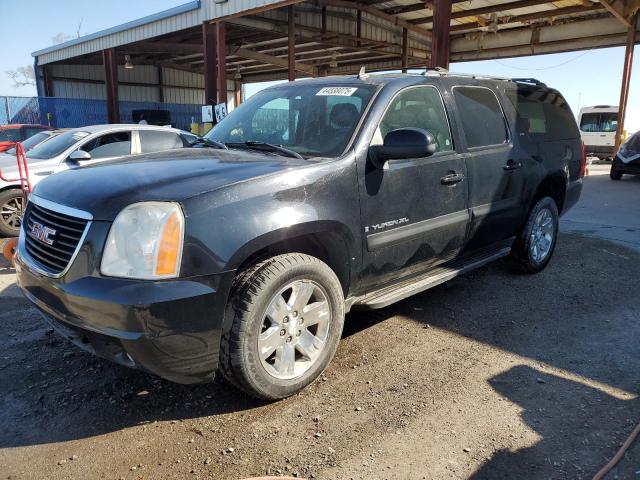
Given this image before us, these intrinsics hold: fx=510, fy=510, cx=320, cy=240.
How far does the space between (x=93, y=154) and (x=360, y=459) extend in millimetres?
6826

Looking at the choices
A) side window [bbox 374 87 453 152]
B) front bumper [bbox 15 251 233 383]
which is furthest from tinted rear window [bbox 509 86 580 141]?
front bumper [bbox 15 251 233 383]

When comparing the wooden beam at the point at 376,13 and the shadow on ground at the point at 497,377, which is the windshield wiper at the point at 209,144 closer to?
the shadow on ground at the point at 497,377

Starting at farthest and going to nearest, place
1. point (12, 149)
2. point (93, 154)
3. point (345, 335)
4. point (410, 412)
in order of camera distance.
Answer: point (12, 149) → point (93, 154) → point (345, 335) → point (410, 412)

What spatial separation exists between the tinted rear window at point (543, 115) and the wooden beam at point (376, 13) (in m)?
11.8

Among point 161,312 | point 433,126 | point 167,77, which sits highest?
point 167,77

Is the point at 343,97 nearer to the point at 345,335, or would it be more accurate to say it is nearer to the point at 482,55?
the point at 345,335

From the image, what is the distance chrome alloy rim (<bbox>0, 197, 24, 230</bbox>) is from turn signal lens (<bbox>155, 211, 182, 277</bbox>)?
6.00m

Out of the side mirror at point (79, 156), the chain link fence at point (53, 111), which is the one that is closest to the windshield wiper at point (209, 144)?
the side mirror at point (79, 156)

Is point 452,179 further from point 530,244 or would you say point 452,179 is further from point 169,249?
point 169,249

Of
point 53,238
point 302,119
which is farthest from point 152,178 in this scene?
point 302,119

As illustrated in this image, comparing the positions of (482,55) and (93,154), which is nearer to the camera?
(93,154)

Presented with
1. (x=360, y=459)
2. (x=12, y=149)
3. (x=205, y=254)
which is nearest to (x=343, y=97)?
(x=205, y=254)

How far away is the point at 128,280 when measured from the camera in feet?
7.84

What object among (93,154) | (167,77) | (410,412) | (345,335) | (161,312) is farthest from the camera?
(167,77)
